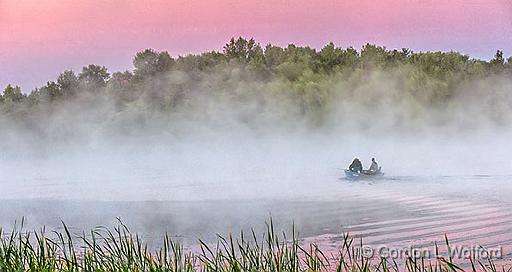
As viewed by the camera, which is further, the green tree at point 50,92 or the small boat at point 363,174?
the small boat at point 363,174

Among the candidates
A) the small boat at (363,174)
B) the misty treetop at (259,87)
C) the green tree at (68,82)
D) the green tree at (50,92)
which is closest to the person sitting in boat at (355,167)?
the small boat at (363,174)

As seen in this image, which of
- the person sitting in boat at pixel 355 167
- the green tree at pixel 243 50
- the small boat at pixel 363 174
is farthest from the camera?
the person sitting in boat at pixel 355 167

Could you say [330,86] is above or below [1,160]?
above

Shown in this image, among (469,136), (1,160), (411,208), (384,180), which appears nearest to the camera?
(411,208)

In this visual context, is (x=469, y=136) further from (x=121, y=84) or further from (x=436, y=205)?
(x=121, y=84)

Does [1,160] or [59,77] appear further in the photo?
[1,160]

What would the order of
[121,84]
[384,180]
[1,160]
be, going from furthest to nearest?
[1,160] < [384,180] < [121,84]

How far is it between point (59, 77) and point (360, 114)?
6.50 meters

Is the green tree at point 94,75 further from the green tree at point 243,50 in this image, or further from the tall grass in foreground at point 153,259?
the tall grass in foreground at point 153,259

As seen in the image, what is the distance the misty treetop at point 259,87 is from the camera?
12656 millimetres

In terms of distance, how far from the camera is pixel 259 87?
43.1 ft

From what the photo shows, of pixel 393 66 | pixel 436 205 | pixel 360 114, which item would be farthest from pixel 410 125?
pixel 436 205

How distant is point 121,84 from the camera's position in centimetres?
1290

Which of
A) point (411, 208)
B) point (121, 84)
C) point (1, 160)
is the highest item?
point (121, 84)
